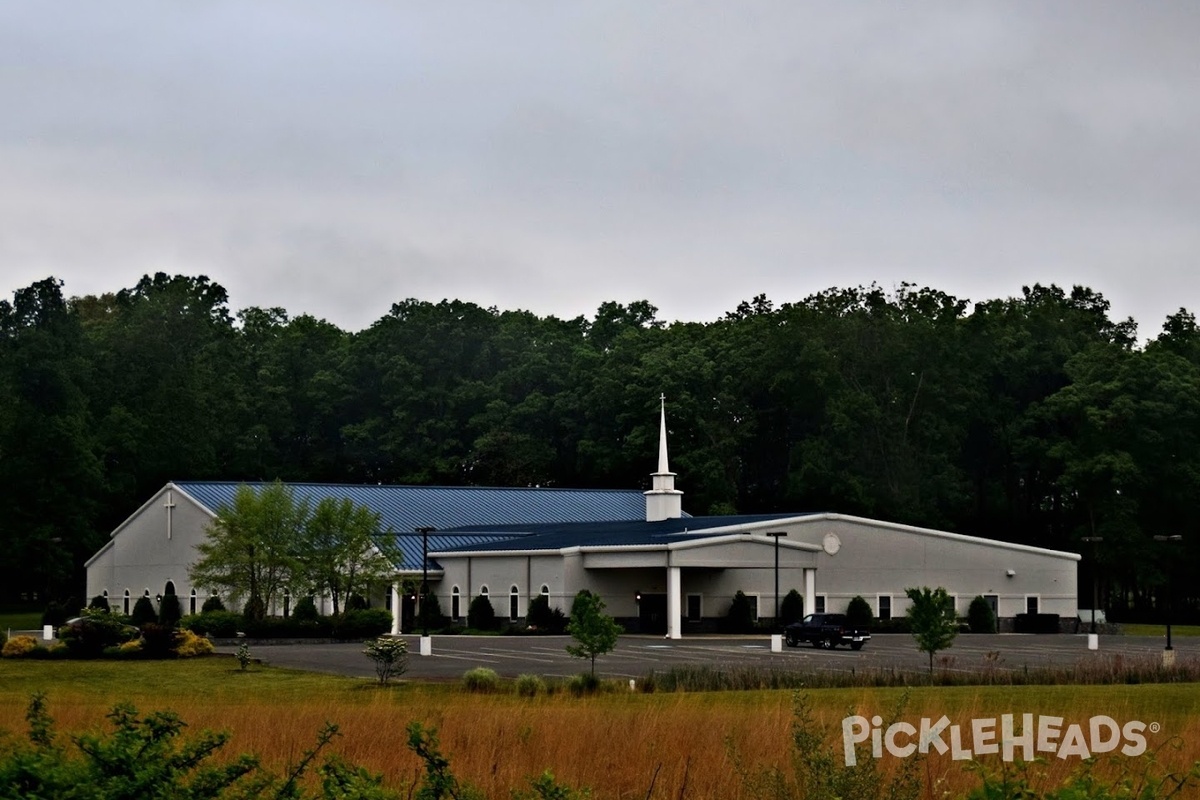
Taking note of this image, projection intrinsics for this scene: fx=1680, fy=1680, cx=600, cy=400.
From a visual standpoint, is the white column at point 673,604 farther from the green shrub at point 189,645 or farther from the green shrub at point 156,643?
the green shrub at point 156,643

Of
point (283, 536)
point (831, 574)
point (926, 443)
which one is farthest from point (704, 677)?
point (926, 443)

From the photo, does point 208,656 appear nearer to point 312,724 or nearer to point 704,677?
point 704,677

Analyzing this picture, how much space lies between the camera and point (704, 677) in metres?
36.0

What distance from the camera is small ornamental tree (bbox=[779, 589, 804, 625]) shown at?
71.7 meters

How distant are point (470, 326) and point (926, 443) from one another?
105 feet

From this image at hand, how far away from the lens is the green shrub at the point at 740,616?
71.4 meters

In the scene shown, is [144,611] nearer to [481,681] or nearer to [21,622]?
[21,622]

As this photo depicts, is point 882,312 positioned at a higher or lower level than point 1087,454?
higher

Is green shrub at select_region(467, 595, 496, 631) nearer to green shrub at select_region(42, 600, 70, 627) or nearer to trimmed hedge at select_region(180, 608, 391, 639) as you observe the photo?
trimmed hedge at select_region(180, 608, 391, 639)

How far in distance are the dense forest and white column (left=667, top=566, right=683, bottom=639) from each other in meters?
27.5

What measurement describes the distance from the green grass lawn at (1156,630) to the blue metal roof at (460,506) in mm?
25905

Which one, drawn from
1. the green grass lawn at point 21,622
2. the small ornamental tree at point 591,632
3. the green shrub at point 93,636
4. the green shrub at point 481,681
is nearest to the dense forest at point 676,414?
the green grass lawn at point 21,622

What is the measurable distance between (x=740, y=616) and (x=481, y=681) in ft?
119

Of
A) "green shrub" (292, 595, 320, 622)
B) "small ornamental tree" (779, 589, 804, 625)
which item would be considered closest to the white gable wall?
"green shrub" (292, 595, 320, 622)
